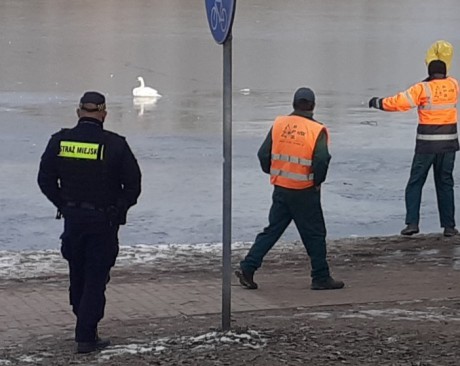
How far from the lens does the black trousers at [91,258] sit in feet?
22.2

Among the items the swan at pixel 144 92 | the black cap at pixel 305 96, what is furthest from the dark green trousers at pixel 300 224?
the swan at pixel 144 92

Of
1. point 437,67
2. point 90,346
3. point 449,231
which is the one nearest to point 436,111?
point 437,67

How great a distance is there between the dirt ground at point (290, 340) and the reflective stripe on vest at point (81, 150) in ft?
3.62

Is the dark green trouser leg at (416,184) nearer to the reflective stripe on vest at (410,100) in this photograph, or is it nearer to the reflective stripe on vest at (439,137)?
the reflective stripe on vest at (439,137)

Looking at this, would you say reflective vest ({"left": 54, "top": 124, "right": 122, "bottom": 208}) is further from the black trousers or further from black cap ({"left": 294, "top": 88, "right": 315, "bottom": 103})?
black cap ({"left": 294, "top": 88, "right": 315, "bottom": 103})

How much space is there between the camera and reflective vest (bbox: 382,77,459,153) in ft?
34.9

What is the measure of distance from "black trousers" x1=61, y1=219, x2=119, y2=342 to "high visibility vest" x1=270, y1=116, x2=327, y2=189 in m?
2.02

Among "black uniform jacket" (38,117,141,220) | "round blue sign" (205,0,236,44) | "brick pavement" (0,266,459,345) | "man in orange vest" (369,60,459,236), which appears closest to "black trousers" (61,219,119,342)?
"black uniform jacket" (38,117,141,220)

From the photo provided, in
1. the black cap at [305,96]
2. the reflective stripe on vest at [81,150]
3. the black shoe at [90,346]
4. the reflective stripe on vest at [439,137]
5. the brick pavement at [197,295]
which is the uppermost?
the black cap at [305,96]

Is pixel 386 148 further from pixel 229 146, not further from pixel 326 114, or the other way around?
pixel 229 146

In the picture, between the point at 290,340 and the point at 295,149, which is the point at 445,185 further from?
the point at 290,340

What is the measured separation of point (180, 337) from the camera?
6.89 meters

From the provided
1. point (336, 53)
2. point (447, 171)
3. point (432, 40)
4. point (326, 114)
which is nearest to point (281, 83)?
point (326, 114)

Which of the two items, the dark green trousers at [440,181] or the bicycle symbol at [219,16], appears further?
the dark green trousers at [440,181]
